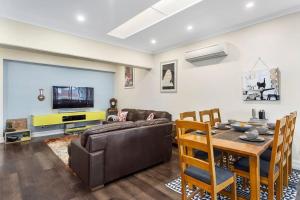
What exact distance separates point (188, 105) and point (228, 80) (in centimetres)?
122

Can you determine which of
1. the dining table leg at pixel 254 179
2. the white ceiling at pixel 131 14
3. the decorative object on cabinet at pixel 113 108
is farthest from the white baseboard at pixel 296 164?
the decorative object on cabinet at pixel 113 108

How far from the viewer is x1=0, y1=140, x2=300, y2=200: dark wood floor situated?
2193 mm

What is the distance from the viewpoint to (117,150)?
251 centimetres

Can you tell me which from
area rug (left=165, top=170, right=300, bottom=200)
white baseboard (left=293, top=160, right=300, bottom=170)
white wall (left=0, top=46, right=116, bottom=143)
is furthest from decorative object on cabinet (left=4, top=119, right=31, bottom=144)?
white baseboard (left=293, top=160, right=300, bottom=170)

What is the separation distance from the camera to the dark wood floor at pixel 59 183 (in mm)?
2205

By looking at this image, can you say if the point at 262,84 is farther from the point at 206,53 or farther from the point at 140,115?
the point at 140,115

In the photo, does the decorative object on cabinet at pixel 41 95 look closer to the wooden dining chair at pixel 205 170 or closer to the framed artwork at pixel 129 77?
the framed artwork at pixel 129 77

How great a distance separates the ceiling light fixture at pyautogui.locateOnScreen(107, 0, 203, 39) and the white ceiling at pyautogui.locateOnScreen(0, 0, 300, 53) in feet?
0.38

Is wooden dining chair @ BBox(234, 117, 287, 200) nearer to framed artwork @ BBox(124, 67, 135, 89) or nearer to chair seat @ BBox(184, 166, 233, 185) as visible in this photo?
chair seat @ BBox(184, 166, 233, 185)

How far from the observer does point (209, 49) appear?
12.4 ft

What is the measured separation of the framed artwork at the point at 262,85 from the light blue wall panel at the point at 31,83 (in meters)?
5.38

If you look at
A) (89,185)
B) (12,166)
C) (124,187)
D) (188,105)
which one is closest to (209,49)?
(188,105)

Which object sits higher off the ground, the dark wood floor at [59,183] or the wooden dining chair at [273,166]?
the wooden dining chair at [273,166]

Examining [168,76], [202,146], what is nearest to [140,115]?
[168,76]
